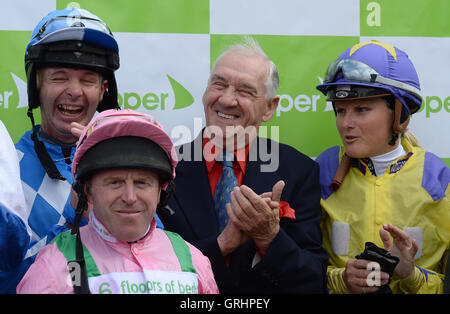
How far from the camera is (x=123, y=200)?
216cm

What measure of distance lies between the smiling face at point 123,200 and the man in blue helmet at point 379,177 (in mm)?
1214

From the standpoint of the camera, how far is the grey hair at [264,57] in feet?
10.8

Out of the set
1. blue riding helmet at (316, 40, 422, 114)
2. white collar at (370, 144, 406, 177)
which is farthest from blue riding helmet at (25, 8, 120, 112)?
white collar at (370, 144, 406, 177)

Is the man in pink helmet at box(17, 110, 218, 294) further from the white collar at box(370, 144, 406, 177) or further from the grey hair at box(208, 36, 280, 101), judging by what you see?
the white collar at box(370, 144, 406, 177)

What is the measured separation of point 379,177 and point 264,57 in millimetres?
Result: 913

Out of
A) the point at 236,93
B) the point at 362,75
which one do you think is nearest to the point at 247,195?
the point at 236,93

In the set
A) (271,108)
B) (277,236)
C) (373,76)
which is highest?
(373,76)

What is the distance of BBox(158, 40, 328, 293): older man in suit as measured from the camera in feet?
8.98

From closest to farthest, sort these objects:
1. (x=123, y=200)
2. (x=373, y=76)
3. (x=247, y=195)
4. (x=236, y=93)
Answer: (x=123, y=200)
(x=247, y=195)
(x=373, y=76)
(x=236, y=93)

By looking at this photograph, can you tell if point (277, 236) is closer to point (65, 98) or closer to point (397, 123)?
point (397, 123)

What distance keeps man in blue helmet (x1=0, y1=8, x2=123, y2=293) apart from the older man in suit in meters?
0.54

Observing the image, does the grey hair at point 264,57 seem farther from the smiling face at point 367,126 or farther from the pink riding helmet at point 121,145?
the pink riding helmet at point 121,145

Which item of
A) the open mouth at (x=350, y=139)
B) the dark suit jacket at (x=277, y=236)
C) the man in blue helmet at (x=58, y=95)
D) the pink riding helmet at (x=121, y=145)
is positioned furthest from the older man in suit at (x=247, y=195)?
the man in blue helmet at (x=58, y=95)

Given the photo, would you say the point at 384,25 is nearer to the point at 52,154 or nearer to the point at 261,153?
the point at 261,153
